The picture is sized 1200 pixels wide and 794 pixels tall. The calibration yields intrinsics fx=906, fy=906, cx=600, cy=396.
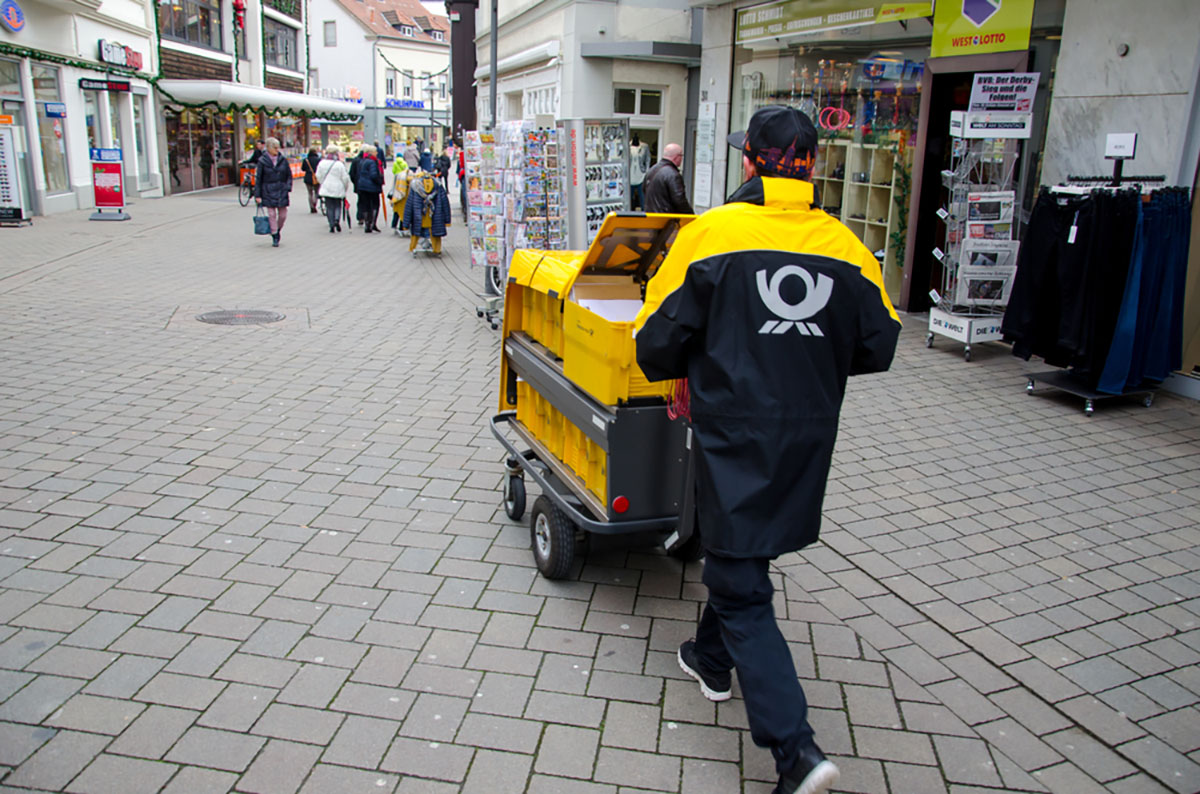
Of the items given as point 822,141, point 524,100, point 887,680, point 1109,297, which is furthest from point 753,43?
point 887,680

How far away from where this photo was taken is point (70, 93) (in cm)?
2036

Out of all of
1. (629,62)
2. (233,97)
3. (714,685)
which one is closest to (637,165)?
(629,62)

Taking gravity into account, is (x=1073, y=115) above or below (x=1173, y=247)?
above

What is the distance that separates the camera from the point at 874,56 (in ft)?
35.8

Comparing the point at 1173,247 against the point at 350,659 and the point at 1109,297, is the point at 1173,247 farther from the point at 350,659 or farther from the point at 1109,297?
the point at 350,659

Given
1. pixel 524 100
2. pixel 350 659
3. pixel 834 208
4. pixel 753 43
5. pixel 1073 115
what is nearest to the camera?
pixel 350 659

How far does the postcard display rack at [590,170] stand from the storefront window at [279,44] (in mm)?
32812

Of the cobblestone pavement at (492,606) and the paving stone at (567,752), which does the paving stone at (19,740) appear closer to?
the cobblestone pavement at (492,606)

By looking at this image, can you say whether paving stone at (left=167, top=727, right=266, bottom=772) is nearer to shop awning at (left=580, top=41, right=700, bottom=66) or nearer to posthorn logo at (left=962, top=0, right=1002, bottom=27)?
posthorn logo at (left=962, top=0, right=1002, bottom=27)

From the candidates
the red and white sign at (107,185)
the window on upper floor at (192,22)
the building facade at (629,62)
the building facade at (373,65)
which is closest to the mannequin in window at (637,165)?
the building facade at (629,62)

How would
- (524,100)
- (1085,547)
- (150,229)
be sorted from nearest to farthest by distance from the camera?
(1085,547) < (150,229) < (524,100)

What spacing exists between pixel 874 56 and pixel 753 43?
2.48 m

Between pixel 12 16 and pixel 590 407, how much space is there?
1937 centimetres

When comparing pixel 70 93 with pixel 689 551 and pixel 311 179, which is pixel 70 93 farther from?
pixel 689 551
